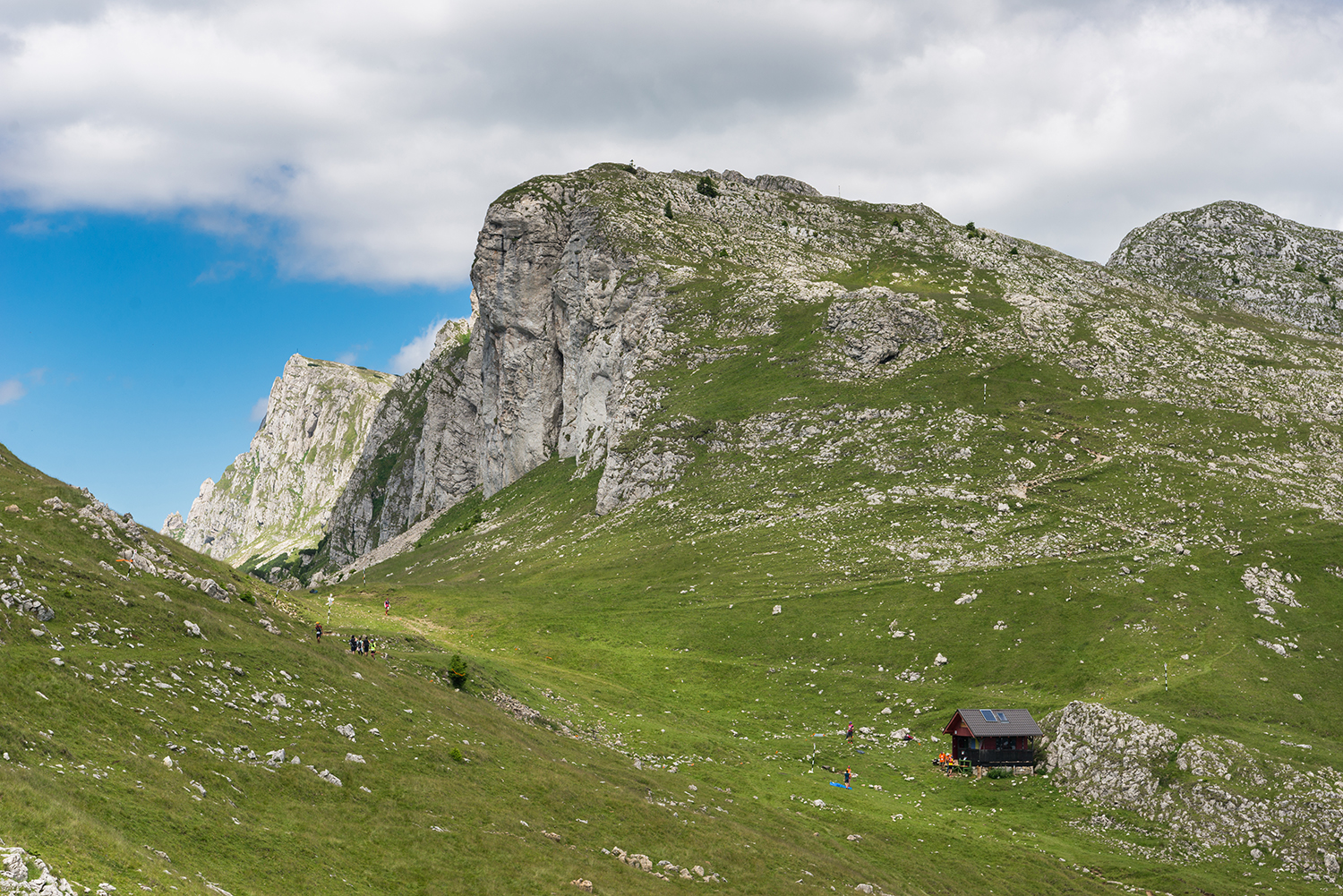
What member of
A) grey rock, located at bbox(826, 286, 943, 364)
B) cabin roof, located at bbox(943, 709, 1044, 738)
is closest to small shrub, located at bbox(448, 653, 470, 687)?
cabin roof, located at bbox(943, 709, 1044, 738)

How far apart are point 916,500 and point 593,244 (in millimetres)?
105916

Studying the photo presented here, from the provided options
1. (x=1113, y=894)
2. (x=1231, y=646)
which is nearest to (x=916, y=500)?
(x=1231, y=646)

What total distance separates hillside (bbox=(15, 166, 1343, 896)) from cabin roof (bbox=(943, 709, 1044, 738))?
2278mm

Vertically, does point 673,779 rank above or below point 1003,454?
below

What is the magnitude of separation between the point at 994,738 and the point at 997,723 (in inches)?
47.2

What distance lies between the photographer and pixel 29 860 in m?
19.6

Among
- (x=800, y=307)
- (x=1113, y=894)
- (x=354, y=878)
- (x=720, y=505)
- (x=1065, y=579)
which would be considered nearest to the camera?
(x=354, y=878)

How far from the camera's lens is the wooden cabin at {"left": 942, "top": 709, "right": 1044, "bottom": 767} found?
2633 inches

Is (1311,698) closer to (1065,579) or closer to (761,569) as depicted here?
(1065,579)

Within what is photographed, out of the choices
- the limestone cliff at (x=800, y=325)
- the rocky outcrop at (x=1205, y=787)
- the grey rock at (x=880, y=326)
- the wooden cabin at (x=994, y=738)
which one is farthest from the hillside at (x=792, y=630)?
the wooden cabin at (x=994, y=738)

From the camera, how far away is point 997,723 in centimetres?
6738

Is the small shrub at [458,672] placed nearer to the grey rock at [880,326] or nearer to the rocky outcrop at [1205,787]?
the rocky outcrop at [1205,787]

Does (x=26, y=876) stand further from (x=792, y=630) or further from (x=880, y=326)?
(x=880, y=326)

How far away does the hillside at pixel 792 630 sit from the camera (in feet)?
110
